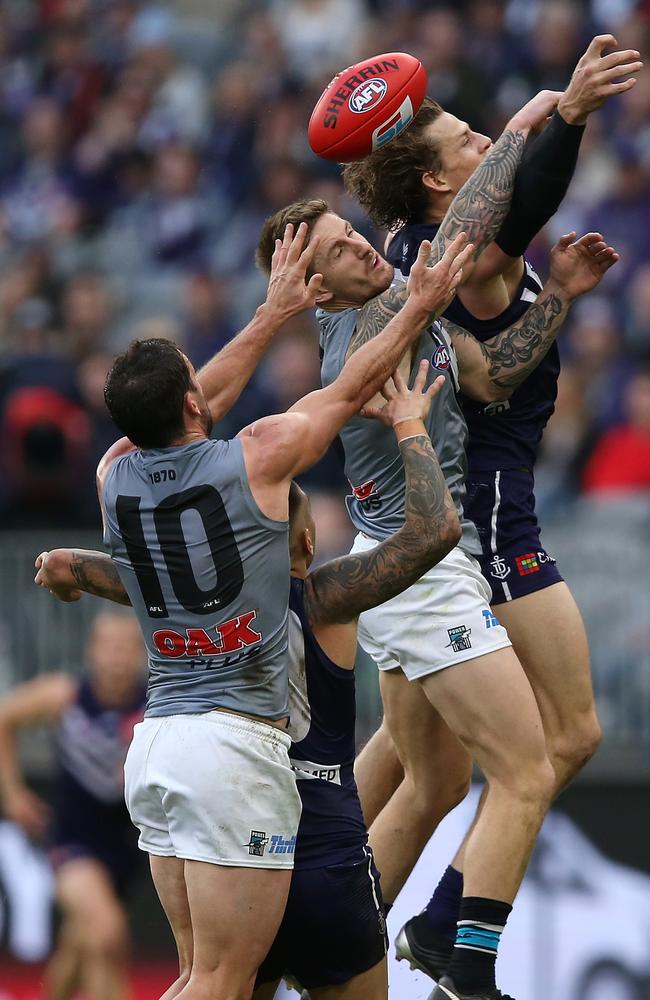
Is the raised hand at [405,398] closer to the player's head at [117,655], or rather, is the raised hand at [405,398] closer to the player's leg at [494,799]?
the player's leg at [494,799]

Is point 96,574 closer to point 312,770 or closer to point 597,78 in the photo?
point 312,770

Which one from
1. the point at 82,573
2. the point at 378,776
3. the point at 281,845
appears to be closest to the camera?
the point at 281,845

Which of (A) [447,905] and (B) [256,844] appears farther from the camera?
(A) [447,905]

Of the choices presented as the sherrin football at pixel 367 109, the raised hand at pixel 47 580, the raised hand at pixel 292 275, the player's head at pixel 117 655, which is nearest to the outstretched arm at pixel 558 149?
the sherrin football at pixel 367 109

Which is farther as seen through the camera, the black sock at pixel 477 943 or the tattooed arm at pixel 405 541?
the black sock at pixel 477 943

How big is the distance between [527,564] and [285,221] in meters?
1.46

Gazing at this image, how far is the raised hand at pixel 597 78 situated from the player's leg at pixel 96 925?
579cm

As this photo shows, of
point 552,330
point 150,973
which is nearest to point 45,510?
point 150,973

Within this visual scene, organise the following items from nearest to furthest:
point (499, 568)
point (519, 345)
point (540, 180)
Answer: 1. point (540, 180)
2. point (519, 345)
3. point (499, 568)

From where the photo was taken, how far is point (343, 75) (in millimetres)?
5625

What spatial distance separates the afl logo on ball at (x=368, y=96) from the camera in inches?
214

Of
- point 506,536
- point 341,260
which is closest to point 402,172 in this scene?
point 341,260

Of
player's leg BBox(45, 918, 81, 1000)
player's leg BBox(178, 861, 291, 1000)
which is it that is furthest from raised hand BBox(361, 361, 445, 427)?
player's leg BBox(45, 918, 81, 1000)

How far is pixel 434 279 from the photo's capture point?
16.3 ft
